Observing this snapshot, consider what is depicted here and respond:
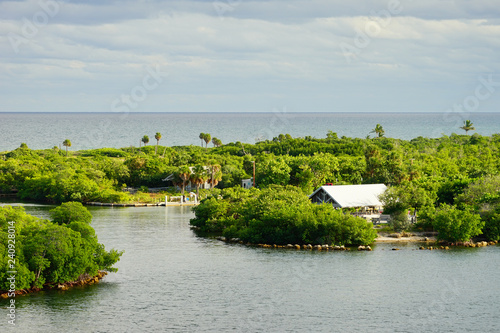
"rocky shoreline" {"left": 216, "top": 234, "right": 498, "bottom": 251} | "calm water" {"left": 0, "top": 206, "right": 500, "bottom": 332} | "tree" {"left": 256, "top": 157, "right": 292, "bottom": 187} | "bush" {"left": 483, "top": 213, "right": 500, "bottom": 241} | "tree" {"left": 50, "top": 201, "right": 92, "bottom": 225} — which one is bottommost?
"calm water" {"left": 0, "top": 206, "right": 500, "bottom": 332}

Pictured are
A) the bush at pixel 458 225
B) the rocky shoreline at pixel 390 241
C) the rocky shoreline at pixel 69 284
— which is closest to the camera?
the rocky shoreline at pixel 69 284

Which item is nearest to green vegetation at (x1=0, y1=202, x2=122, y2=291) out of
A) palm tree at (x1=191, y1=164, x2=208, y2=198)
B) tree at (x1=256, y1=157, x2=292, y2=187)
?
tree at (x1=256, y1=157, x2=292, y2=187)

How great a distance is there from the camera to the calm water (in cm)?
3231

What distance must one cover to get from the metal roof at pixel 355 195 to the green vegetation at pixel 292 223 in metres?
4.28

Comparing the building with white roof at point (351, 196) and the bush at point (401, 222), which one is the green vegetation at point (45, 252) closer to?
the building with white roof at point (351, 196)

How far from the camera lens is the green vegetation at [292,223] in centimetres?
5006

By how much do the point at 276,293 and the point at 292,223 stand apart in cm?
1367

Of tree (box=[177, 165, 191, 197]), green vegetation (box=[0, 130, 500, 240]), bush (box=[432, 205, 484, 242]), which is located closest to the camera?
bush (box=[432, 205, 484, 242])

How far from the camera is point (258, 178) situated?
261ft

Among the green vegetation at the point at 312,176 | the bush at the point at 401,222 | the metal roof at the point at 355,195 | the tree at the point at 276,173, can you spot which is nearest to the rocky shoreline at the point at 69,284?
the green vegetation at the point at 312,176

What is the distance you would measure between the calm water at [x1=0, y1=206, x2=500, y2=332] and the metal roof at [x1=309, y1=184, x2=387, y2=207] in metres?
8.33

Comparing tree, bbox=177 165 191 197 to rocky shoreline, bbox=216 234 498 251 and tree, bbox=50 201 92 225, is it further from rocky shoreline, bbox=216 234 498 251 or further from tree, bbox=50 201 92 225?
tree, bbox=50 201 92 225

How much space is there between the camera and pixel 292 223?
5097cm

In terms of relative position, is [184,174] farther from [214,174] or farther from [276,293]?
[276,293]
